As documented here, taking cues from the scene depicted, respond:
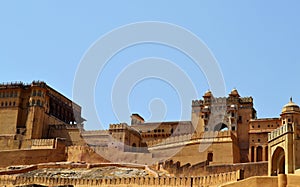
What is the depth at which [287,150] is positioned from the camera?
109 feet

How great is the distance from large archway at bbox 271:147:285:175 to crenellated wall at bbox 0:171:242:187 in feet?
7.91

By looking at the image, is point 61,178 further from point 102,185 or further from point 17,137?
point 17,137

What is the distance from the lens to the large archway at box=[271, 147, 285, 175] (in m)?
34.7

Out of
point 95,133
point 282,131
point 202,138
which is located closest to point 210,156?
point 202,138

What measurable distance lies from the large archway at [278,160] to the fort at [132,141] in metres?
5.39

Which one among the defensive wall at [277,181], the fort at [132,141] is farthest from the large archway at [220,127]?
the defensive wall at [277,181]

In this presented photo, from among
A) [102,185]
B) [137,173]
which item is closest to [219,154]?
[137,173]

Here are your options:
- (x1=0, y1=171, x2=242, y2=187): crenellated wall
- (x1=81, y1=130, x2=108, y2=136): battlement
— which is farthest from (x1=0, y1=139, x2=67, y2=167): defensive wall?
(x1=0, y1=171, x2=242, y2=187): crenellated wall

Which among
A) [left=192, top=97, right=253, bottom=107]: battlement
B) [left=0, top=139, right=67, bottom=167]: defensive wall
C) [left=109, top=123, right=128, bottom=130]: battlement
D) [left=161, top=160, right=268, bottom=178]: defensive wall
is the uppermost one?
[left=192, top=97, right=253, bottom=107]: battlement

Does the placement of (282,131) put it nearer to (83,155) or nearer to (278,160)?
(278,160)

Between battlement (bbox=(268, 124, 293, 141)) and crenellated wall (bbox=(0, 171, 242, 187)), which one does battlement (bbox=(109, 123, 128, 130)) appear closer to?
crenellated wall (bbox=(0, 171, 242, 187))

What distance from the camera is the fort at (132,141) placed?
43.5m

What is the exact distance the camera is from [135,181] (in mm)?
39094

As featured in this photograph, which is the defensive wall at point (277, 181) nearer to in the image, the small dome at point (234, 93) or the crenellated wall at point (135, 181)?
the crenellated wall at point (135, 181)
